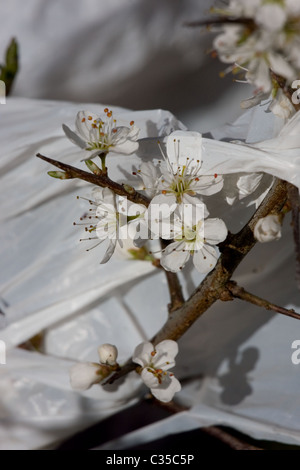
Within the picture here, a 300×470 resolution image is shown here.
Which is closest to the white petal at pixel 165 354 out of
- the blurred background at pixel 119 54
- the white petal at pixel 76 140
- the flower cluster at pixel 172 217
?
the flower cluster at pixel 172 217

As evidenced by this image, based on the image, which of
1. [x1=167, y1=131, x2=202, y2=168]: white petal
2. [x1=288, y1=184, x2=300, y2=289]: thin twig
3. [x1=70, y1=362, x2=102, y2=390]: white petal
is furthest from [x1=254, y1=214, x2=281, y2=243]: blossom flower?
[x1=70, y1=362, x2=102, y2=390]: white petal

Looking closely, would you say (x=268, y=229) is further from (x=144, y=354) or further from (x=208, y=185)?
(x=144, y=354)

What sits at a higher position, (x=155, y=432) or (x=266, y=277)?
(x=266, y=277)

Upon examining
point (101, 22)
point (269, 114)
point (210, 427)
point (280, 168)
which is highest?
point (101, 22)

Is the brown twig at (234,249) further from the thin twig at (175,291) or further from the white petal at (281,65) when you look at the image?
the white petal at (281,65)

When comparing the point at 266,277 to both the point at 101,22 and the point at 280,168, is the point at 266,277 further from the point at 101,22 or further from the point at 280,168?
the point at 101,22

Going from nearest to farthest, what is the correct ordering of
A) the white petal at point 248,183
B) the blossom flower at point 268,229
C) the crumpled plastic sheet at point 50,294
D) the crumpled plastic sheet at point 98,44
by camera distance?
the blossom flower at point 268,229
the white petal at point 248,183
the crumpled plastic sheet at point 50,294
the crumpled plastic sheet at point 98,44

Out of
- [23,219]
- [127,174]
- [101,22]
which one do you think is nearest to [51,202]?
[23,219]
